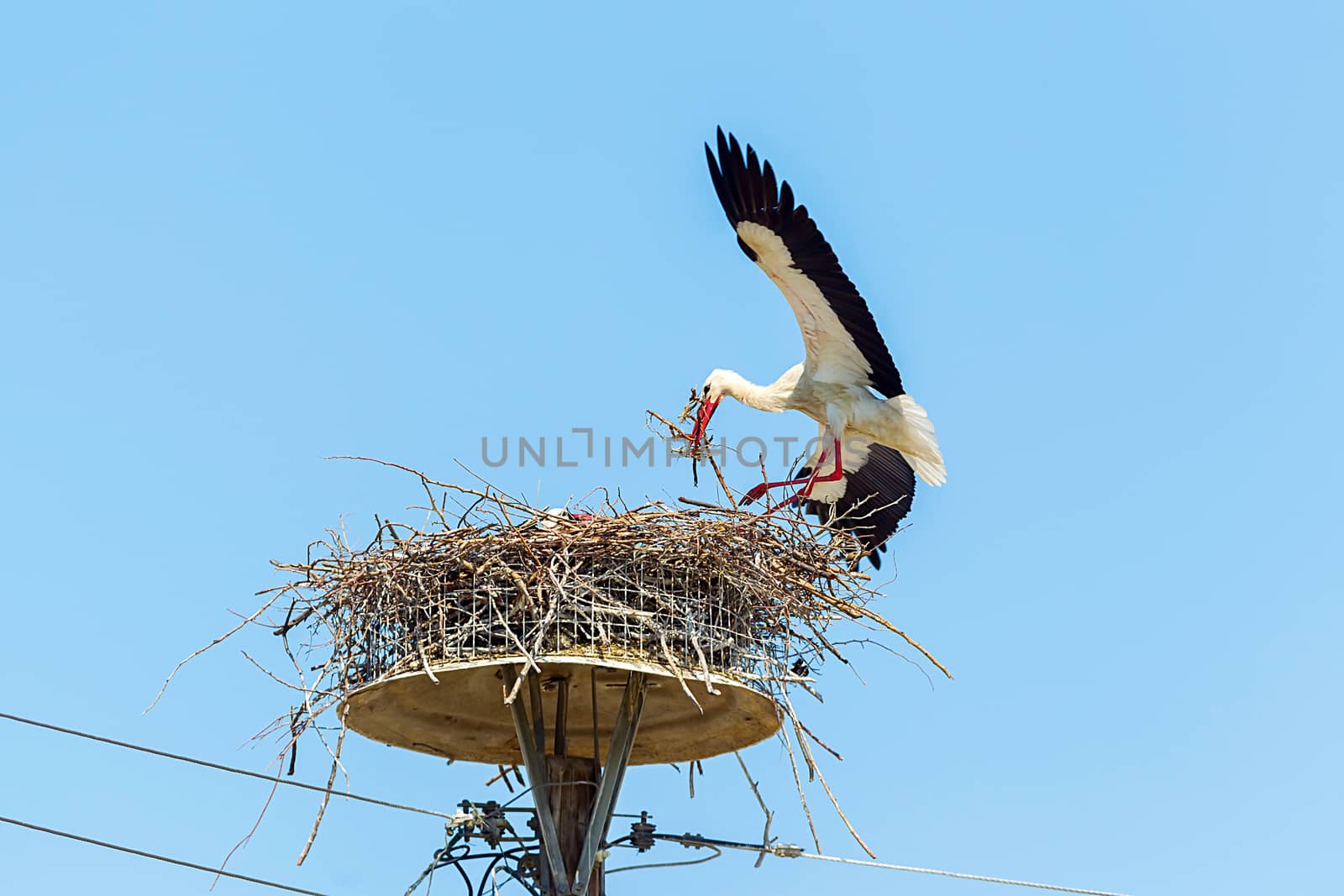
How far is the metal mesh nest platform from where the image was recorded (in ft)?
26.2

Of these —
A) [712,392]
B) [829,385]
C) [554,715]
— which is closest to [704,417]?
[712,392]

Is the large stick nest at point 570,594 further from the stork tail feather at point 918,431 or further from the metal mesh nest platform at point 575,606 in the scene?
the stork tail feather at point 918,431

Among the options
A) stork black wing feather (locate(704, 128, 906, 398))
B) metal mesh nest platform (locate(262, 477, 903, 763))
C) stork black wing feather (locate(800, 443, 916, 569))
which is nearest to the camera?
metal mesh nest platform (locate(262, 477, 903, 763))

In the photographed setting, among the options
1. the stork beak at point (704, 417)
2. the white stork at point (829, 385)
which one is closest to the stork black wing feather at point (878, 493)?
the white stork at point (829, 385)

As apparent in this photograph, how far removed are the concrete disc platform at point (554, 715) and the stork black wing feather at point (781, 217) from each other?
2.93 m

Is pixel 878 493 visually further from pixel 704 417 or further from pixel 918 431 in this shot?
pixel 704 417

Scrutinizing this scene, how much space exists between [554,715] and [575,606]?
1.53m

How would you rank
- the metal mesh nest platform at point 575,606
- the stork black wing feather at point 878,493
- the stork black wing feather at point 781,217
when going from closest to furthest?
the metal mesh nest platform at point 575,606, the stork black wing feather at point 781,217, the stork black wing feather at point 878,493

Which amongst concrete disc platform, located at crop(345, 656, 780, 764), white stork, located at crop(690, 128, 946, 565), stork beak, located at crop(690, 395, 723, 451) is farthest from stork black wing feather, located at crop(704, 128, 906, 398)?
concrete disc platform, located at crop(345, 656, 780, 764)

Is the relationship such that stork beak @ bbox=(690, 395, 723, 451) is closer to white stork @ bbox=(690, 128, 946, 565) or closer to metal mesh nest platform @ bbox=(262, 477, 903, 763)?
white stork @ bbox=(690, 128, 946, 565)

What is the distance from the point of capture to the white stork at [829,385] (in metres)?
10.6

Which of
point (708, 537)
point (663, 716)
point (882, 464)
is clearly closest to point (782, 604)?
point (708, 537)

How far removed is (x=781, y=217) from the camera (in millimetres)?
10547

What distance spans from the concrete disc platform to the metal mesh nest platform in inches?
0.8
